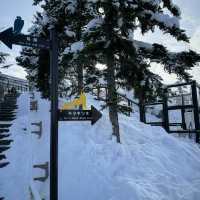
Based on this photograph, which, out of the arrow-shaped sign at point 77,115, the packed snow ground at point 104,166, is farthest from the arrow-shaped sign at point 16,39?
the packed snow ground at point 104,166

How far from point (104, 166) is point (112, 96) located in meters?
2.38

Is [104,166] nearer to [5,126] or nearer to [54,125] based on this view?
[54,125]

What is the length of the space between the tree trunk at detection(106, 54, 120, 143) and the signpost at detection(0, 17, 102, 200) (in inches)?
129

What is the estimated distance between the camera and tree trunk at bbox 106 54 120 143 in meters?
8.02

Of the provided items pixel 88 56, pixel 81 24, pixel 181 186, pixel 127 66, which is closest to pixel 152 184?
pixel 181 186

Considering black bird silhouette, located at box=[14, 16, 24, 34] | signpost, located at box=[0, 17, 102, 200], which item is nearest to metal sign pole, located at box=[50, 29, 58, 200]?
signpost, located at box=[0, 17, 102, 200]

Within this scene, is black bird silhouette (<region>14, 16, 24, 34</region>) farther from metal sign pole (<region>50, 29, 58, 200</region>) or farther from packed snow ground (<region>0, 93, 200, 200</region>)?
packed snow ground (<region>0, 93, 200, 200</region>)

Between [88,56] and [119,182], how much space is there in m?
4.24

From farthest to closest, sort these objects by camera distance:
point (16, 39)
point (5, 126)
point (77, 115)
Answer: point (5, 126)
point (77, 115)
point (16, 39)

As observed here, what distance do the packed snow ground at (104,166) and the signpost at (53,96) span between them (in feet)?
3.82

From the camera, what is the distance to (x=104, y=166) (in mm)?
6645

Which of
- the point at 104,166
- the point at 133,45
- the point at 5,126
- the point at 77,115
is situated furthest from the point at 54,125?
the point at 5,126

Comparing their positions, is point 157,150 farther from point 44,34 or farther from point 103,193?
point 44,34

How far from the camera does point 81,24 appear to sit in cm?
952
